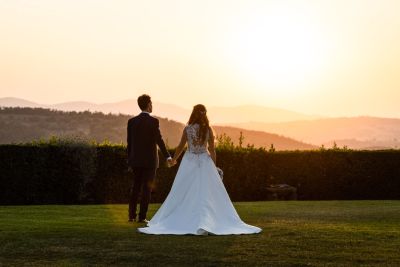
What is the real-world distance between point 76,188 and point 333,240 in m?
15.0

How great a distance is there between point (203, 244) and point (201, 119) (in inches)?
120

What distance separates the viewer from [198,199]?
14.1 metres

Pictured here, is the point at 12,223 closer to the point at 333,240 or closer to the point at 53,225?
the point at 53,225

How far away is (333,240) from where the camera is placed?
12398 millimetres

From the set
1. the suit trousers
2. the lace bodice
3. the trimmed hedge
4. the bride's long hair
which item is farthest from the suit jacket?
the trimmed hedge

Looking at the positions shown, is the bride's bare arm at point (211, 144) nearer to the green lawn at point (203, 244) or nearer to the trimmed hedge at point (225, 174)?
the green lawn at point (203, 244)

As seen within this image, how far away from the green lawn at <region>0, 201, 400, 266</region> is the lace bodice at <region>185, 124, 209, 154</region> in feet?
6.10

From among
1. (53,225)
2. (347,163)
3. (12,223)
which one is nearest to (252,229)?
(53,225)

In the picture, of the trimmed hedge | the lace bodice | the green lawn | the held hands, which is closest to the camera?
the green lawn

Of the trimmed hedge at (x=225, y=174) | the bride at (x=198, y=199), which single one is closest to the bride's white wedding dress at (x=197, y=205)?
the bride at (x=198, y=199)

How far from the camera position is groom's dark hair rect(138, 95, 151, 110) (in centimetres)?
1509

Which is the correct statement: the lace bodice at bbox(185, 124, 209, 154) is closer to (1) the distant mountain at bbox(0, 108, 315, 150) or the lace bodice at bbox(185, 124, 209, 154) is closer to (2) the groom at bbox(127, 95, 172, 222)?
(2) the groom at bbox(127, 95, 172, 222)

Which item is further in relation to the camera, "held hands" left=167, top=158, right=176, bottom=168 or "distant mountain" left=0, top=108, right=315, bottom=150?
"distant mountain" left=0, top=108, right=315, bottom=150

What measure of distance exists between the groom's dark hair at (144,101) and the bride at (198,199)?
1.21 metres
